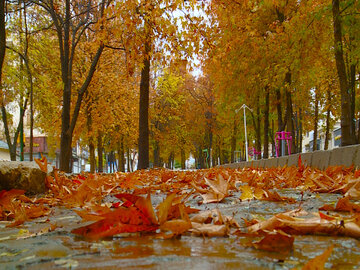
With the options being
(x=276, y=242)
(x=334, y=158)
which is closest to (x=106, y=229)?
(x=276, y=242)

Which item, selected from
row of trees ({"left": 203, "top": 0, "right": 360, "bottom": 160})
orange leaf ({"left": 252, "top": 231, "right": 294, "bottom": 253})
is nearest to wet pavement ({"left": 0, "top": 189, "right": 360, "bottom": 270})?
orange leaf ({"left": 252, "top": 231, "right": 294, "bottom": 253})

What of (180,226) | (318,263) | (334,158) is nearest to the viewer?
(318,263)

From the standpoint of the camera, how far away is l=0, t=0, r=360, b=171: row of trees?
830 centimetres

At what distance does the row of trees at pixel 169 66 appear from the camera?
8.30 m

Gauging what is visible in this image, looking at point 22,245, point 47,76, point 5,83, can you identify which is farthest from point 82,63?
point 22,245

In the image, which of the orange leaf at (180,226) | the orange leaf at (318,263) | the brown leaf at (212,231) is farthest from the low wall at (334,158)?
→ the orange leaf at (318,263)

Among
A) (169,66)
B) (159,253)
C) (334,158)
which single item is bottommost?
(159,253)

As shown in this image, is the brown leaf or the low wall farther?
the low wall

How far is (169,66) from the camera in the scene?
30.8 feet

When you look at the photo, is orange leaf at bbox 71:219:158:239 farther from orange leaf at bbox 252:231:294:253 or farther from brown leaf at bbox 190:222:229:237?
orange leaf at bbox 252:231:294:253

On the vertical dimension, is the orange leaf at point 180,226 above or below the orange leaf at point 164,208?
below

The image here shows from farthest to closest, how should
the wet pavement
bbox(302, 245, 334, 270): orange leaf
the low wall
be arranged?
the low wall < the wet pavement < bbox(302, 245, 334, 270): orange leaf

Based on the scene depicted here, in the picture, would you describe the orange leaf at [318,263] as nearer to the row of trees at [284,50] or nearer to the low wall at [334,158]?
the low wall at [334,158]

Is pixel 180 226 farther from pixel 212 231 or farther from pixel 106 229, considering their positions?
pixel 106 229
